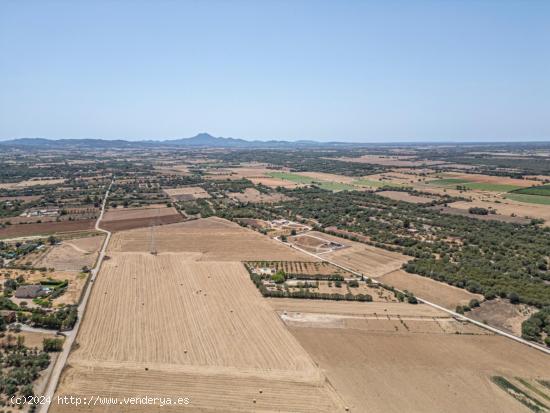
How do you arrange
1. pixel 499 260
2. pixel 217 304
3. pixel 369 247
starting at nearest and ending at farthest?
pixel 217 304 < pixel 499 260 < pixel 369 247

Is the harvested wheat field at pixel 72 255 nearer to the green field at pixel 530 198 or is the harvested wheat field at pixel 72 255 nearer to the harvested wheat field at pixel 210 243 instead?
the harvested wheat field at pixel 210 243

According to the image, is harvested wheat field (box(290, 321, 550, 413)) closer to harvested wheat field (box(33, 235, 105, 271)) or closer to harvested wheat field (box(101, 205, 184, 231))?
harvested wheat field (box(33, 235, 105, 271))

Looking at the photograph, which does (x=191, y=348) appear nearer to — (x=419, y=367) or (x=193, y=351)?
(x=193, y=351)

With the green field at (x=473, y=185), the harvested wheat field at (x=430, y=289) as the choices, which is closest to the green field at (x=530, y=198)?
the green field at (x=473, y=185)

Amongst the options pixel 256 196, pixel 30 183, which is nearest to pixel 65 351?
pixel 256 196

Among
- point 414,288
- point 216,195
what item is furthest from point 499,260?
point 216,195

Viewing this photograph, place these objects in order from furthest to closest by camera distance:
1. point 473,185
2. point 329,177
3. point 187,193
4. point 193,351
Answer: point 329,177
point 473,185
point 187,193
point 193,351

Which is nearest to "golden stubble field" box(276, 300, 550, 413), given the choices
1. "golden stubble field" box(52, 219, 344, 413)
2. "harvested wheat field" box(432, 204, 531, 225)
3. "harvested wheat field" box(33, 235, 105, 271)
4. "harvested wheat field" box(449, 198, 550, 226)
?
"golden stubble field" box(52, 219, 344, 413)

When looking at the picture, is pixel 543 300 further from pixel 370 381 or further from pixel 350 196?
pixel 350 196
